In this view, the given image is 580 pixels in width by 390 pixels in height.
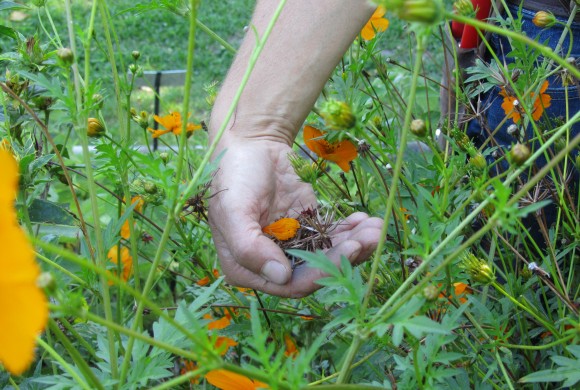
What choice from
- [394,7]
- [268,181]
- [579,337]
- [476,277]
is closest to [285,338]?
[268,181]

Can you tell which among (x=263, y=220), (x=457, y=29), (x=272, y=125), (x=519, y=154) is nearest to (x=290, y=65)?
(x=272, y=125)

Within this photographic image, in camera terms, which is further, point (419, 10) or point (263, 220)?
point (263, 220)

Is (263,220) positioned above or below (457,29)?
below

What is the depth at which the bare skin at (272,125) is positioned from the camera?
873mm

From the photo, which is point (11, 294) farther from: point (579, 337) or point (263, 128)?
point (263, 128)

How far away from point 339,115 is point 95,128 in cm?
37

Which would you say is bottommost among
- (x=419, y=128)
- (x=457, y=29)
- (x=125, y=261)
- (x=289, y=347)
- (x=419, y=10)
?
(x=125, y=261)

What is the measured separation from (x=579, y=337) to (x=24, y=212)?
591mm

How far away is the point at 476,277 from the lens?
71cm

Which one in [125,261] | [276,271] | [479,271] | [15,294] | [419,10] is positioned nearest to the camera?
[15,294]

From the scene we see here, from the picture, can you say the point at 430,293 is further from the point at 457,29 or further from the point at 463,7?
the point at 457,29

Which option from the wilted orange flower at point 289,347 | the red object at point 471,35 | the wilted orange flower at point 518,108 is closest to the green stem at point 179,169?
the wilted orange flower at point 289,347

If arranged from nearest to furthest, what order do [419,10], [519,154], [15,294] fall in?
[15,294] < [419,10] < [519,154]

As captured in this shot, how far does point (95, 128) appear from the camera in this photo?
85cm
